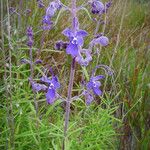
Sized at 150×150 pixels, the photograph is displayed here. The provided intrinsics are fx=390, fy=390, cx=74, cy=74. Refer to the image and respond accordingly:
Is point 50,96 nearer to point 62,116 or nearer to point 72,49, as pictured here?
point 72,49

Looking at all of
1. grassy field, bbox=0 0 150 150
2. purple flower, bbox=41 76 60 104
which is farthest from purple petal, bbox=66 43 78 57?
grassy field, bbox=0 0 150 150

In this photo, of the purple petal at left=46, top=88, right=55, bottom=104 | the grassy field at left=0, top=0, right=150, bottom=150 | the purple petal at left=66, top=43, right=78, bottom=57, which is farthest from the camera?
the grassy field at left=0, top=0, right=150, bottom=150

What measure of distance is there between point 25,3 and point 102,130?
241cm

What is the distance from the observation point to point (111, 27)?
599cm

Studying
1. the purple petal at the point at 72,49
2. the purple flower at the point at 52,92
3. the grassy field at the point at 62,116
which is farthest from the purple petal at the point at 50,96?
the purple petal at the point at 72,49

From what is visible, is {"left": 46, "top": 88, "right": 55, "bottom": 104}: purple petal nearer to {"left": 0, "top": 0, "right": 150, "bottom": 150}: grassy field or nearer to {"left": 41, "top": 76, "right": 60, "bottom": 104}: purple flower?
{"left": 41, "top": 76, "right": 60, "bottom": 104}: purple flower

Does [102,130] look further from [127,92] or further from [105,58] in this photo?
[105,58]

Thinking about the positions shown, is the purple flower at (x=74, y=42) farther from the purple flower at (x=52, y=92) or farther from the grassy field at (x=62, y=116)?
the grassy field at (x=62, y=116)

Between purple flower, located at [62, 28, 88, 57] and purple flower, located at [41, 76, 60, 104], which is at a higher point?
purple flower, located at [62, 28, 88, 57]

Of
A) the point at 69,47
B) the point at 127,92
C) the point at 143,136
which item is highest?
the point at 69,47

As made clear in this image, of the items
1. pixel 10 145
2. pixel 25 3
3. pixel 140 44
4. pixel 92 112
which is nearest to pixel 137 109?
pixel 92 112

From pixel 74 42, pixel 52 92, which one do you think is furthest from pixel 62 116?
pixel 74 42

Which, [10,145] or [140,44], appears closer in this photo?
[10,145]

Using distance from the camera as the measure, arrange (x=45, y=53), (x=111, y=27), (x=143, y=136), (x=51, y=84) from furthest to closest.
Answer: (x=111, y=27)
(x=45, y=53)
(x=143, y=136)
(x=51, y=84)
